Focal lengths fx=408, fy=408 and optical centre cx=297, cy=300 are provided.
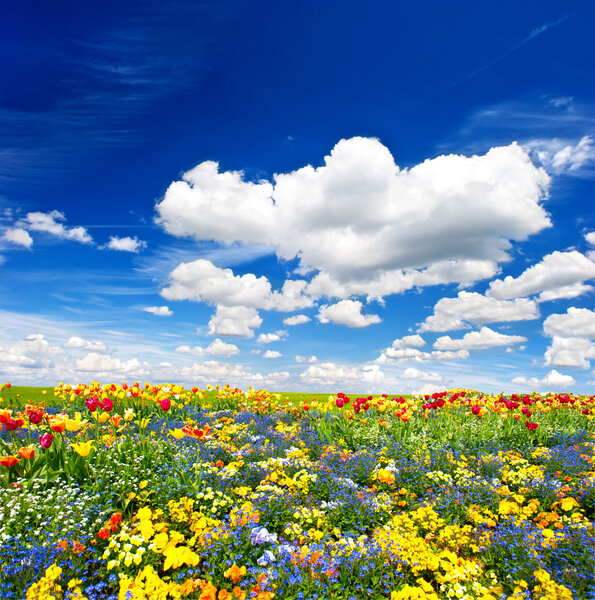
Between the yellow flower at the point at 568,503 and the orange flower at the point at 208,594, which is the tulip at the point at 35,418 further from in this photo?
the yellow flower at the point at 568,503

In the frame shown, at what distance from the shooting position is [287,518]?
625 cm

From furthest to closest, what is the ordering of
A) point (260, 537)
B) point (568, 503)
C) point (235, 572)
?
point (568, 503), point (260, 537), point (235, 572)

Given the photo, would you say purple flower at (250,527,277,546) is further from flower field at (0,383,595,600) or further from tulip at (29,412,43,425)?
tulip at (29,412,43,425)

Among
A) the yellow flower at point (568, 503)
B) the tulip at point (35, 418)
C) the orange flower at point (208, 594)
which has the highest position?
the tulip at point (35, 418)

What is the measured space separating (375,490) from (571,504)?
3.12 meters

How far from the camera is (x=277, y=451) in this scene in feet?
29.6

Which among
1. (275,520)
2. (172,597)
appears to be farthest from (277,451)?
(172,597)

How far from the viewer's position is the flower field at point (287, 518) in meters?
4.66

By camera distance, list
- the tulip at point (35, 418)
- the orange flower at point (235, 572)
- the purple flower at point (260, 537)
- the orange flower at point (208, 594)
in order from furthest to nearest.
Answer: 1. the tulip at point (35, 418)
2. the purple flower at point (260, 537)
3. the orange flower at point (235, 572)
4. the orange flower at point (208, 594)

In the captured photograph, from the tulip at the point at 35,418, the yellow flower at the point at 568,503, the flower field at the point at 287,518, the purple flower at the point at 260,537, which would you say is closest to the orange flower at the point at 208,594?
the flower field at the point at 287,518

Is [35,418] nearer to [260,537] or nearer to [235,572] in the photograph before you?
[260,537]

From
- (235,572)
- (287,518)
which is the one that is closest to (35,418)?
(287,518)

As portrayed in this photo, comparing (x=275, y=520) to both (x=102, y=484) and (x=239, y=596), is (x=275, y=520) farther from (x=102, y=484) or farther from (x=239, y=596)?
(x=102, y=484)

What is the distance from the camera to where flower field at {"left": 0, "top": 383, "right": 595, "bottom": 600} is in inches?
183
